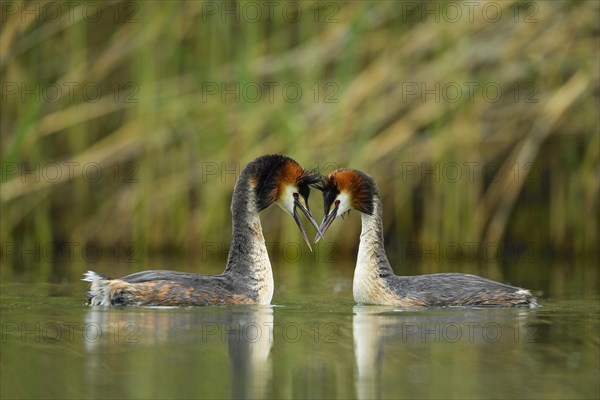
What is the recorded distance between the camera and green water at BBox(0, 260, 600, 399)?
5973mm

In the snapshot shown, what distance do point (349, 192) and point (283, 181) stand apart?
0.52 metres

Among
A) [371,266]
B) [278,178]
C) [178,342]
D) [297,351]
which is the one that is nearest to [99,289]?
[278,178]

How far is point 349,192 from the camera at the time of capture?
9.94 metres

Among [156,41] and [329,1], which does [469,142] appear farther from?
[156,41]

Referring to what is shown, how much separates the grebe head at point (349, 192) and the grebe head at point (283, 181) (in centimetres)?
18

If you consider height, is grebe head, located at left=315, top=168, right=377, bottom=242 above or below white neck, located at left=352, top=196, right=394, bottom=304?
above

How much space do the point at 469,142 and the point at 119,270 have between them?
3625 millimetres

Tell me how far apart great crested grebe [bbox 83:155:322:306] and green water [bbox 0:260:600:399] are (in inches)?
5.8

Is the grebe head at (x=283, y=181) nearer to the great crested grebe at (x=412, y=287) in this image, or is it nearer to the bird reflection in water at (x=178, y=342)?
the great crested grebe at (x=412, y=287)

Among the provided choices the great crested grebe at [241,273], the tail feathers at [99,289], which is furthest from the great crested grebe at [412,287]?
the tail feathers at [99,289]

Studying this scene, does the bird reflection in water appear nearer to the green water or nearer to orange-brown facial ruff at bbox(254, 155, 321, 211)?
the green water

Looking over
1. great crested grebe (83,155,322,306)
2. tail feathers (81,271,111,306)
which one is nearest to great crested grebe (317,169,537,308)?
great crested grebe (83,155,322,306)

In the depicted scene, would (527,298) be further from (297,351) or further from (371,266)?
(297,351)

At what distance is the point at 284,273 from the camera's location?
12.5 metres
